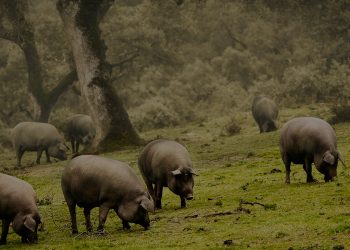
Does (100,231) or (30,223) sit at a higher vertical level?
(30,223)

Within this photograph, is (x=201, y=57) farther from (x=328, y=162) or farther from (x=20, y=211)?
(x=20, y=211)

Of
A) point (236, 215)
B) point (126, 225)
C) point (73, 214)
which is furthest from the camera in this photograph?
point (236, 215)

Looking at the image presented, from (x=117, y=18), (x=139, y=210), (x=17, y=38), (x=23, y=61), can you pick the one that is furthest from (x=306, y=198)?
(x=23, y=61)

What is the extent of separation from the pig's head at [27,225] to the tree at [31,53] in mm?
32960

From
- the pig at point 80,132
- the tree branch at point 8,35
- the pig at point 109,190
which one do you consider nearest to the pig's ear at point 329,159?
the pig at point 109,190

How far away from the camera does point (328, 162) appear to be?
772 inches

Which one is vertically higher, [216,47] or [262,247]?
[216,47]

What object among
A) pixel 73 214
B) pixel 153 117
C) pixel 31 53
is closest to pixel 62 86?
pixel 31 53

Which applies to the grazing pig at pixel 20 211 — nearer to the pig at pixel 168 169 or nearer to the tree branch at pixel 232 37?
the pig at pixel 168 169

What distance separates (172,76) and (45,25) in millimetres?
16696

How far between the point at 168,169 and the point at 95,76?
2068cm

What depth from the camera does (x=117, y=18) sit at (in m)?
62.3

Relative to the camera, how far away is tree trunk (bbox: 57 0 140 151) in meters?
38.8

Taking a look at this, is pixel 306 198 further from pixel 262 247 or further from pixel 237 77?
pixel 237 77
